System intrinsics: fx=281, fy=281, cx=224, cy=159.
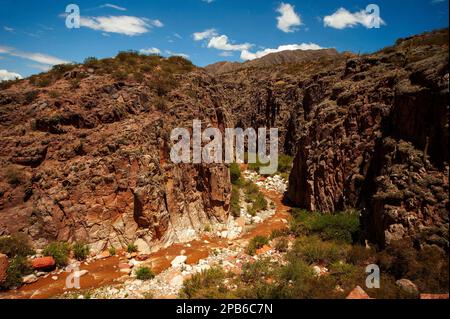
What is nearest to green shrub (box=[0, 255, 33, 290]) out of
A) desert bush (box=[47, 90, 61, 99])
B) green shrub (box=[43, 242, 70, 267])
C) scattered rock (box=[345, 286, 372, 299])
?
green shrub (box=[43, 242, 70, 267])

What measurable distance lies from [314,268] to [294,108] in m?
25.0

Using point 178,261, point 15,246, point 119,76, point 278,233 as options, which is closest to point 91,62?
point 119,76

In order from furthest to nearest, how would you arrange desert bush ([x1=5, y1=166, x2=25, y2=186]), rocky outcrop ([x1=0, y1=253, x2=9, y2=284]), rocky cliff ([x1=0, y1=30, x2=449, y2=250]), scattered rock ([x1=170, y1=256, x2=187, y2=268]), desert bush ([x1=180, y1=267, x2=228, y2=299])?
desert bush ([x1=5, y1=166, x2=25, y2=186])
scattered rock ([x1=170, y1=256, x2=187, y2=268])
rocky cliff ([x1=0, y1=30, x2=449, y2=250])
rocky outcrop ([x1=0, y1=253, x2=9, y2=284])
desert bush ([x1=180, y1=267, x2=228, y2=299])

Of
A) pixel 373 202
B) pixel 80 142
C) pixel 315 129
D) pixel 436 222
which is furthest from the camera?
pixel 315 129

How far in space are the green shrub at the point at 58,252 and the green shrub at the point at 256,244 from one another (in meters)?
6.80

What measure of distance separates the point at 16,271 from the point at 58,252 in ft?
4.30

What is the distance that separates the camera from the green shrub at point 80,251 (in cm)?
1021

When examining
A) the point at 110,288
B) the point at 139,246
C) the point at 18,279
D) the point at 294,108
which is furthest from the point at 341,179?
the point at 294,108

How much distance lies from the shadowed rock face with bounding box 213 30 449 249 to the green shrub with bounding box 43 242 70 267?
435 inches

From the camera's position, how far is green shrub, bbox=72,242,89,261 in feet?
33.5

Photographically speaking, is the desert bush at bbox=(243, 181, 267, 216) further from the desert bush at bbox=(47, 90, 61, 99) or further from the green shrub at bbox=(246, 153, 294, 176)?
the desert bush at bbox=(47, 90, 61, 99)
